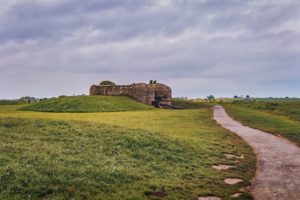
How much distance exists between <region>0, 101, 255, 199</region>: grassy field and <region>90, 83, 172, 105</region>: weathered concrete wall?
186 ft

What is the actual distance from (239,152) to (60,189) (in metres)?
12.7

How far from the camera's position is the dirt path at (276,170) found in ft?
44.0

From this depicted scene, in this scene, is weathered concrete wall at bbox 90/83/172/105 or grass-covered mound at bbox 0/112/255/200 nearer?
grass-covered mound at bbox 0/112/255/200

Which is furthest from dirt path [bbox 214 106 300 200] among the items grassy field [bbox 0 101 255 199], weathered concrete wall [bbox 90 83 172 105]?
weathered concrete wall [bbox 90 83 172 105]

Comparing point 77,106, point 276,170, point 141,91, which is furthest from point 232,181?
point 141,91

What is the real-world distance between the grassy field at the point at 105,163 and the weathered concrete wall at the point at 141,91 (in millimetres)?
56541

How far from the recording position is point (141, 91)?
8100 centimetres

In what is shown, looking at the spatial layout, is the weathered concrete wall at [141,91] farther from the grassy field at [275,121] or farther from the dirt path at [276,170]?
the dirt path at [276,170]

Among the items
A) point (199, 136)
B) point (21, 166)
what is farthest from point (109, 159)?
point (199, 136)

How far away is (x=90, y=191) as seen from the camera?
41.2 feet

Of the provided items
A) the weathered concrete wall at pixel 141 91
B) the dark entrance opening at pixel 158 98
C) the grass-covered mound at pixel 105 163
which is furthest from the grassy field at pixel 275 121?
the dark entrance opening at pixel 158 98

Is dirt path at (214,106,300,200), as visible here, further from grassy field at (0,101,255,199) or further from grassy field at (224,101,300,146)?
grassy field at (224,101,300,146)

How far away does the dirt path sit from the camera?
13.4 m

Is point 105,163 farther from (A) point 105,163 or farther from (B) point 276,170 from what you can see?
(B) point 276,170
